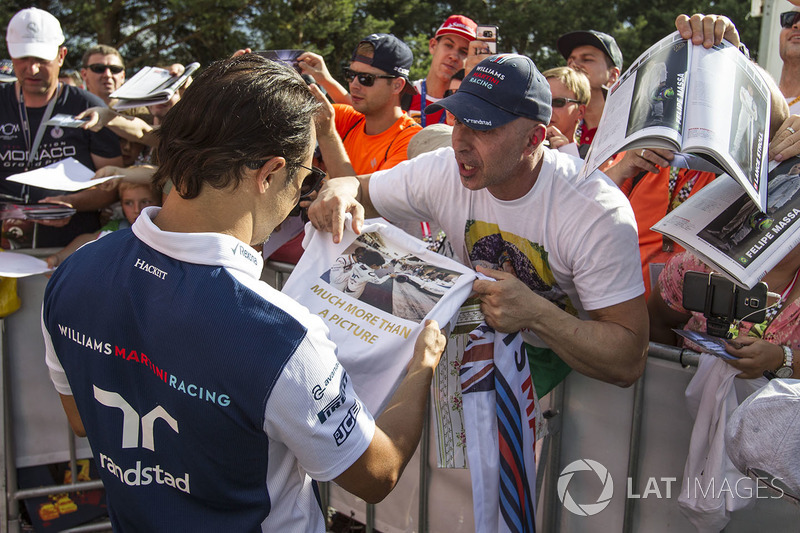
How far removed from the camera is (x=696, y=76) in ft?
6.88

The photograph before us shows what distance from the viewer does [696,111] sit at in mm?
1983

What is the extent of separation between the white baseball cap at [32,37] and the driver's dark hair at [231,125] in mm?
3747

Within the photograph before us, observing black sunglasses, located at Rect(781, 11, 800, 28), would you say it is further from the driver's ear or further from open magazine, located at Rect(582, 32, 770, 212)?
the driver's ear

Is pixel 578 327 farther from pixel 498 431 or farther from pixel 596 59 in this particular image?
pixel 596 59

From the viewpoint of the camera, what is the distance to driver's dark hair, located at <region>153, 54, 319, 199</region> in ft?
5.24

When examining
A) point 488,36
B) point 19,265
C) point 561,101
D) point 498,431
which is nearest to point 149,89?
point 19,265

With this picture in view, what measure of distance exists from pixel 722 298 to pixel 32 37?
4.70 metres

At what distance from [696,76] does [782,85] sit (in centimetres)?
202

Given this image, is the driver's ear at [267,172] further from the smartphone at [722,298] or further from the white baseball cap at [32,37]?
the white baseball cap at [32,37]

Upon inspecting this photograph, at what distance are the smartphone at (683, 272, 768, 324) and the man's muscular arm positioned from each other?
0.62 feet

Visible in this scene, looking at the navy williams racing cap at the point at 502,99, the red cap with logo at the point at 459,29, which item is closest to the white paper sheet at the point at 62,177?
the navy williams racing cap at the point at 502,99

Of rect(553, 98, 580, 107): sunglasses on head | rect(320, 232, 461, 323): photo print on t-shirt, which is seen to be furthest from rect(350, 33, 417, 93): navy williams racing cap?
rect(320, 232, 461, 323): photo print on t-shirt

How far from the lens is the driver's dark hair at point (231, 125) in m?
1.60

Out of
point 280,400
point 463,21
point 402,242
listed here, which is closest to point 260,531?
point 280,400
